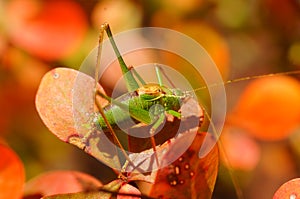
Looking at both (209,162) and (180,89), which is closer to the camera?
(209,162)

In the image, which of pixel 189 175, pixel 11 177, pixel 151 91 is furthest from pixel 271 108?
pixel 11 177

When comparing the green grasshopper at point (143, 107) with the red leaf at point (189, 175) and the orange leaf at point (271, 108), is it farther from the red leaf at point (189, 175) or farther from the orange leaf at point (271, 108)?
the orange leaf at point (271, 108)

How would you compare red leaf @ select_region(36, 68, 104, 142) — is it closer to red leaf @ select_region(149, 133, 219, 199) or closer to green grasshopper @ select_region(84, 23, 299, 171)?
green grasshopper @ select_region(84, 23, 299, 171)

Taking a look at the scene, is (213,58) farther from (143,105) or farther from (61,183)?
(61,183)

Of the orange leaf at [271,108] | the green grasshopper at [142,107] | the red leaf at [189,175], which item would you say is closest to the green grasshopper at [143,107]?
the green grasshopper at [142,107]

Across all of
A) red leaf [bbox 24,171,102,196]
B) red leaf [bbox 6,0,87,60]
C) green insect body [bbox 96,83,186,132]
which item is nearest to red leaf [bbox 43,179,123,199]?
red leaf [bbox 24,171,102,196]

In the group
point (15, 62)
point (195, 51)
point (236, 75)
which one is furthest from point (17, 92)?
point (236, 75)

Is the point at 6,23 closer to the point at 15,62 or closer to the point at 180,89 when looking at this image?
the point at 15,62
